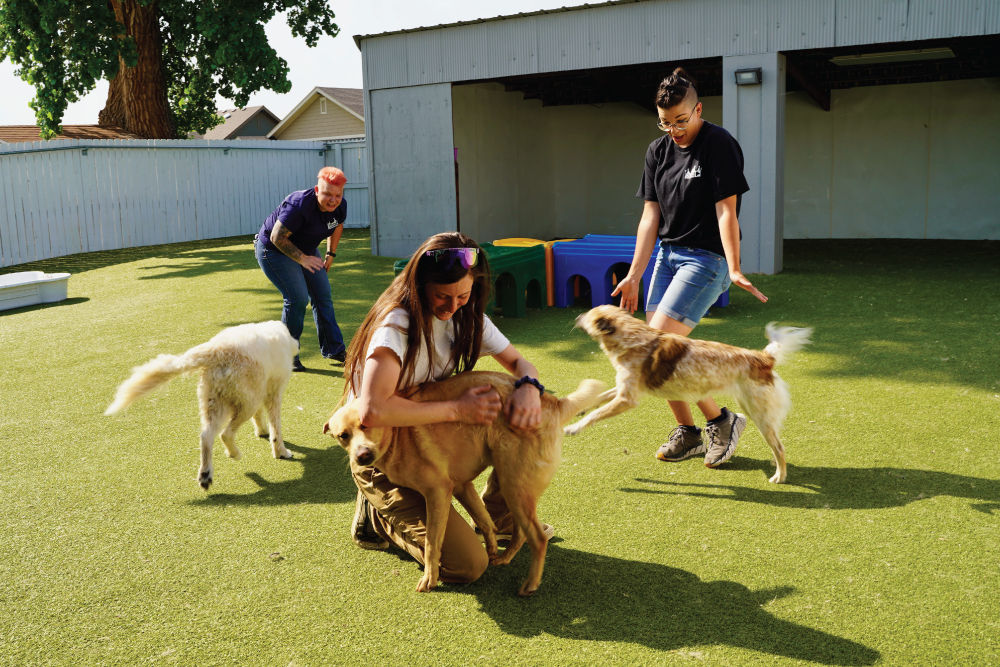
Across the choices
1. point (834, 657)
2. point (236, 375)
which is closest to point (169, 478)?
point (236, 375)

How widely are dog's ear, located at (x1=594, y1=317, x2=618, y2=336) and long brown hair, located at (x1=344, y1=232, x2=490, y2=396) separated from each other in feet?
3.44

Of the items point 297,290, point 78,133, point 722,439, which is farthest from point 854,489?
point 78,133

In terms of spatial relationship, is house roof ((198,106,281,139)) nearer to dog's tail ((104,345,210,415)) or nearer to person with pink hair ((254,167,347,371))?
person with pink hair ((254,167,347,371))

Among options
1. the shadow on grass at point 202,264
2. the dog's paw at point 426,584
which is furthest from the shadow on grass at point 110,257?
the dog's paw at point 426,584

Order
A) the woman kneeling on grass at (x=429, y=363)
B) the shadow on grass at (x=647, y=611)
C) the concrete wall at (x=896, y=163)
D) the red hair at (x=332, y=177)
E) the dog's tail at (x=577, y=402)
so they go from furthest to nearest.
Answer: the concrete wall at (x=896, y=163)
the red hair at (x=332, y=177)
the dog's tail at (x=577, y=402)
the woman kneeling on grass at (x=429, y=363)
the shadow on grass at (x=647, y=611)

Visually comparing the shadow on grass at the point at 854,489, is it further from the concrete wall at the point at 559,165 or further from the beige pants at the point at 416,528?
the concrete wall at the point at 559,165

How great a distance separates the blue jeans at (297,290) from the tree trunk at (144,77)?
1760 centimetres

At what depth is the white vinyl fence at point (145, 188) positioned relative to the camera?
15742 mm

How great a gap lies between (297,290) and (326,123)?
35.4 meters

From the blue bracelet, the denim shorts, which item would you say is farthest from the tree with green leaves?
the blue bracelet

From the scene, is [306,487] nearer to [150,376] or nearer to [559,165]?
[150,376]

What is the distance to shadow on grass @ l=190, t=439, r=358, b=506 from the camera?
4.32m

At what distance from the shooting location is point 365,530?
3686mm

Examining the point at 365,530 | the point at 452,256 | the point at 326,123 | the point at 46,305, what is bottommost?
the point at 365,530
